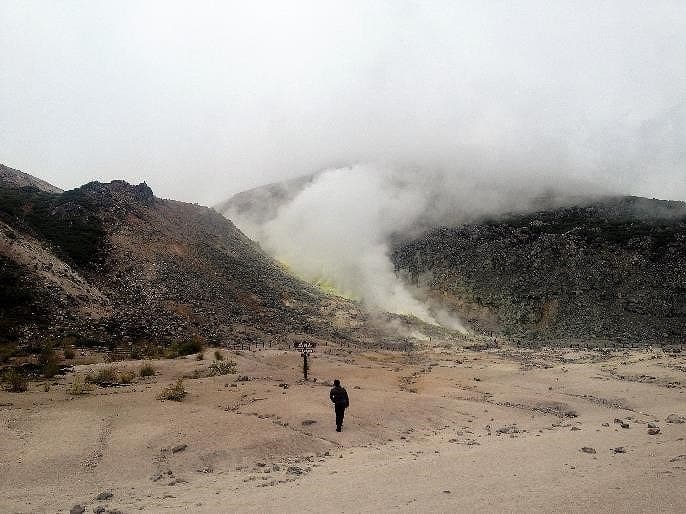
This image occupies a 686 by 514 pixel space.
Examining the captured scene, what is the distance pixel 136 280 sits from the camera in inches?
1483

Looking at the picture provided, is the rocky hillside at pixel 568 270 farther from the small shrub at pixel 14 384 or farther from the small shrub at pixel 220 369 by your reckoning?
the small shrub at pixel 14 384

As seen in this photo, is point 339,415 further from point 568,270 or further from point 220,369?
point 568,270

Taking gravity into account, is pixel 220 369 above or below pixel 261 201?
below

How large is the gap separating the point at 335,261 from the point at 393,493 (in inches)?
2161

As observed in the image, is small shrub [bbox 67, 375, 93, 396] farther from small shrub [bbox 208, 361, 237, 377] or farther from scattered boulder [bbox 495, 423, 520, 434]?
scattered boulder [bbox 495, 423, 520, 434]

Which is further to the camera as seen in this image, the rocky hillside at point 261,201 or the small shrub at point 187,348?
the rocky hillside at point 261,201

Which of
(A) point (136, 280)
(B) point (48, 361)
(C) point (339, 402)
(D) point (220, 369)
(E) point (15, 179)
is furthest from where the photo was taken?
(E) point (15, 179)

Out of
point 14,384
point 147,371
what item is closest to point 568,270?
point 147,371

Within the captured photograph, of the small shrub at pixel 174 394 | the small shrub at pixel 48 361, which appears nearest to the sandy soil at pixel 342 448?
the small shrub at pixel 174 394

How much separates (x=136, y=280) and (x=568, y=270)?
44.5 m

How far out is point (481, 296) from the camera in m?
55.5

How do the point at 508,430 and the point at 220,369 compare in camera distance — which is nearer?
the point at 508,430

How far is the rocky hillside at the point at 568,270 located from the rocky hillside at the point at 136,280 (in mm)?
17487

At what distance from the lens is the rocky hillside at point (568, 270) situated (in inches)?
1800
